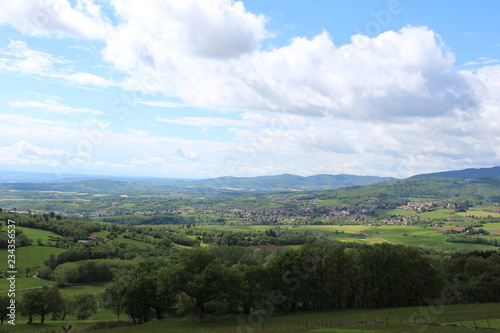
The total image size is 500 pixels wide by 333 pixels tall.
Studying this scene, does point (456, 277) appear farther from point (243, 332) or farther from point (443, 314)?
point (243, 332)

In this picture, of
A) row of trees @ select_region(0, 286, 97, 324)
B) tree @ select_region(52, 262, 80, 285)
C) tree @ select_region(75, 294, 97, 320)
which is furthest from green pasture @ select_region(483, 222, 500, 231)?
tree @ select_region(52, 262, 80, 285)

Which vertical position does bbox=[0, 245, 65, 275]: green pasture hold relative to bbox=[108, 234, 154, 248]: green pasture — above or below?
above

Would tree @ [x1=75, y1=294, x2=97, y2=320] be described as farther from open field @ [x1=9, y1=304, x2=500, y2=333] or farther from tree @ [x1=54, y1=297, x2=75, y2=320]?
open field @ [x1=9, y1=304, x2=500, y2=333]

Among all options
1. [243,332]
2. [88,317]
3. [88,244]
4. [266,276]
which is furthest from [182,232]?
[243,332]

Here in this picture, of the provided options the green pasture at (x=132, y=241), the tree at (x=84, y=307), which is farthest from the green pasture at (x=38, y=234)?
the tree at (x=84, y=307)

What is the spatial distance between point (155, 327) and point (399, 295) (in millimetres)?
31635

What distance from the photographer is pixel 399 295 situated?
4503 cm

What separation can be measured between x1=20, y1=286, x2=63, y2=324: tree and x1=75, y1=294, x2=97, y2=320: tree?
494 cm

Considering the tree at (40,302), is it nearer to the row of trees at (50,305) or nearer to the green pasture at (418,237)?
the row of trees at (50,305)

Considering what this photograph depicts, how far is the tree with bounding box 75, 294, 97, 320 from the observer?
184 feet

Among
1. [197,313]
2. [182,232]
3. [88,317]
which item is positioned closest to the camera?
[197,313]

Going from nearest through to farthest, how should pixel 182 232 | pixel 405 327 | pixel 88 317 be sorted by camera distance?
pixel 405 327 → pixel 88 317 → pixel 182 232

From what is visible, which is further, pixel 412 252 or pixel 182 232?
pixel 182 232

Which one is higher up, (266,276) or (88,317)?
(266,276)
